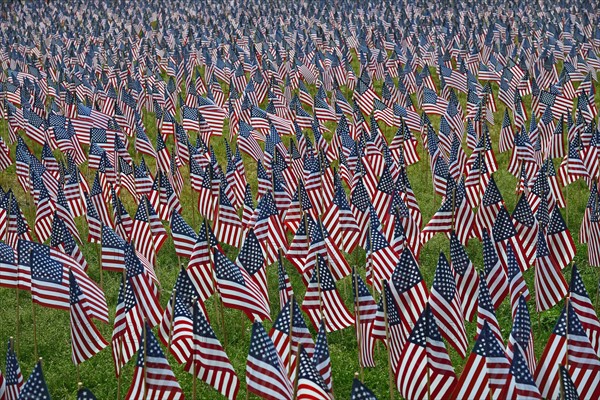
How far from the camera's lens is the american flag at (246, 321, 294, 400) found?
994cm

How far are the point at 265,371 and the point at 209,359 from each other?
34.6 inches

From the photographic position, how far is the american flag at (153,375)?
32.9ft

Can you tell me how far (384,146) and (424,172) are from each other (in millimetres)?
2928

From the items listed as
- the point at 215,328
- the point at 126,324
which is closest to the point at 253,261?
the point at 215,328

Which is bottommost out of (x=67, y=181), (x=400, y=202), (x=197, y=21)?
(x=197, y=21)

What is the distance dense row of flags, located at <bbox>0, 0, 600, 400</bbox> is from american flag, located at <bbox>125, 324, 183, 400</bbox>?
0.02 m

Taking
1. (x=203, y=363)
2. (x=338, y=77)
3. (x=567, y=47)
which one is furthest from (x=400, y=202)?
(x=567, y=47)

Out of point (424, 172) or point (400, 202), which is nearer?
point (400, 202)

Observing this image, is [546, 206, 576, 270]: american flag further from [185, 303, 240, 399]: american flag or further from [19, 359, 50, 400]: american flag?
[19, 359, 50, 400]: american flag

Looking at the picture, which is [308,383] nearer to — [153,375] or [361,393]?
[361,393]

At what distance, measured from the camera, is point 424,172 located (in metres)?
22.5

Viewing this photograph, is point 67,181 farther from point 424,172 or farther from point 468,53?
point 468,53

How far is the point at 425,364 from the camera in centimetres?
1053

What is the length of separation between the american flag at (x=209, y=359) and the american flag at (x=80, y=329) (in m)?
2.03
